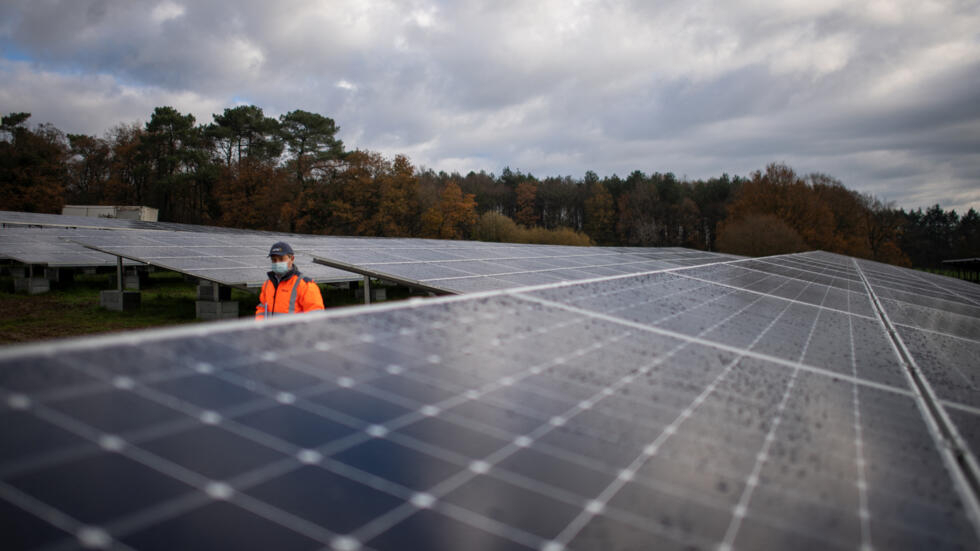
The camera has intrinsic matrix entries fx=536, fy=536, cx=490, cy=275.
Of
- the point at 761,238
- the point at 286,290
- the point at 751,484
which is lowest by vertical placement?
the point at 286,290

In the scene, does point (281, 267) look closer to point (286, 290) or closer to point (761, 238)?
point (286, 290)

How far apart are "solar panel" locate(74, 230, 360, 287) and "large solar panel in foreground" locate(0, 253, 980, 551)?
985 cm

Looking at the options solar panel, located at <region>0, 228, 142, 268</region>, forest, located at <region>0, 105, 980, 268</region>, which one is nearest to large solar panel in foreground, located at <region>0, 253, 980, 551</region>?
solar panel, located at <region>0, 228, 142, 268</region>

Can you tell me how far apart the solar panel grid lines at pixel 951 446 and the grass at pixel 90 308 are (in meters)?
14.1

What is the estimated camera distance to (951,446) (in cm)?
190

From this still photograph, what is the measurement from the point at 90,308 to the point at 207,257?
13.4ft

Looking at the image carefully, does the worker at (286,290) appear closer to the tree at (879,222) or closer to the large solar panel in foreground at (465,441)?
the large solar panel in foreground at (465,441)

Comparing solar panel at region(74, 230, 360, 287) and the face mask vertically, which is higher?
the face mask

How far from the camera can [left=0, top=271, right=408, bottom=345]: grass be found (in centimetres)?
1212

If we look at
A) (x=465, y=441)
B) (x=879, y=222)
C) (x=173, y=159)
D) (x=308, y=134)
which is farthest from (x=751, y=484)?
(x=879, y=222)

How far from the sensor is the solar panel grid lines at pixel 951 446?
1512 mm

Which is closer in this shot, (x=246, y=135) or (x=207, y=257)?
(x=207, y=257)

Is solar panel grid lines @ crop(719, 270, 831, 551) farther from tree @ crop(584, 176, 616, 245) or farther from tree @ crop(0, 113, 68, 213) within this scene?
tree @ crop(584, 176, 616, 245)

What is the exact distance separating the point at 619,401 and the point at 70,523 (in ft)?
5.38
